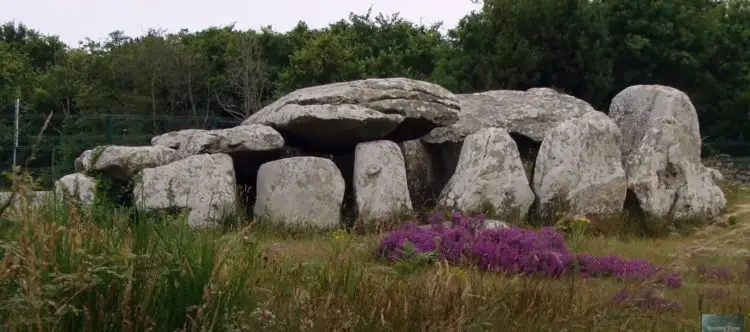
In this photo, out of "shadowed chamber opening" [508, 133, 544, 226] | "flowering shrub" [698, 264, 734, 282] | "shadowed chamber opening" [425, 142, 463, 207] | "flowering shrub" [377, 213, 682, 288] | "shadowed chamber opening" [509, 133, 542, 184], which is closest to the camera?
"flowering shrub" [698, 264, 734, 282]

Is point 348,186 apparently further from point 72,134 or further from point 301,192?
point 72,134

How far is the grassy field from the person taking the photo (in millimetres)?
4410

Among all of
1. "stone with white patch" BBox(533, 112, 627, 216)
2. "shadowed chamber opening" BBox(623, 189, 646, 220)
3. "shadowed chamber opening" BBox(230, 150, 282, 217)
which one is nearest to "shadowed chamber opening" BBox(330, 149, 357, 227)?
"shadowed chamber opening" BBox(230, 150, 282, 217)

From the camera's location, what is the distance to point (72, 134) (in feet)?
69.3

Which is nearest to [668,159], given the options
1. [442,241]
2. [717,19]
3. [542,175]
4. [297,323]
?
[542,175]

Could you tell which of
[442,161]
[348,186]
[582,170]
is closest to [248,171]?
[348,186]

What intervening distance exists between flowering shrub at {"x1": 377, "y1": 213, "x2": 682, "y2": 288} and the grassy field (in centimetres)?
120

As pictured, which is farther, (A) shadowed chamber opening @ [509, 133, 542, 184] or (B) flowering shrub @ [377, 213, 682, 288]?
(A) shadowed chamber opening @ [509, 133, 542, 184]

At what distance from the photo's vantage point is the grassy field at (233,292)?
4.41 m

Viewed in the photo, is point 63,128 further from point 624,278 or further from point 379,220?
point 624,278

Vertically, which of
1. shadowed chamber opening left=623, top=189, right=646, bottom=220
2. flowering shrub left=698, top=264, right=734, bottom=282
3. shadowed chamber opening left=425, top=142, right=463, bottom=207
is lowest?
flowering shrub left=698, top=264, right=734, bottom=282

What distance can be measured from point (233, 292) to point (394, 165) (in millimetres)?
7971

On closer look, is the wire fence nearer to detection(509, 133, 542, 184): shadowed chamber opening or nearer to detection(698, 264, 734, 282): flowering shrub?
detection(509, 133, 542, 184): shadowed chamber opening

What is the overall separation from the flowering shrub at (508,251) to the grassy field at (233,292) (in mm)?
1199
